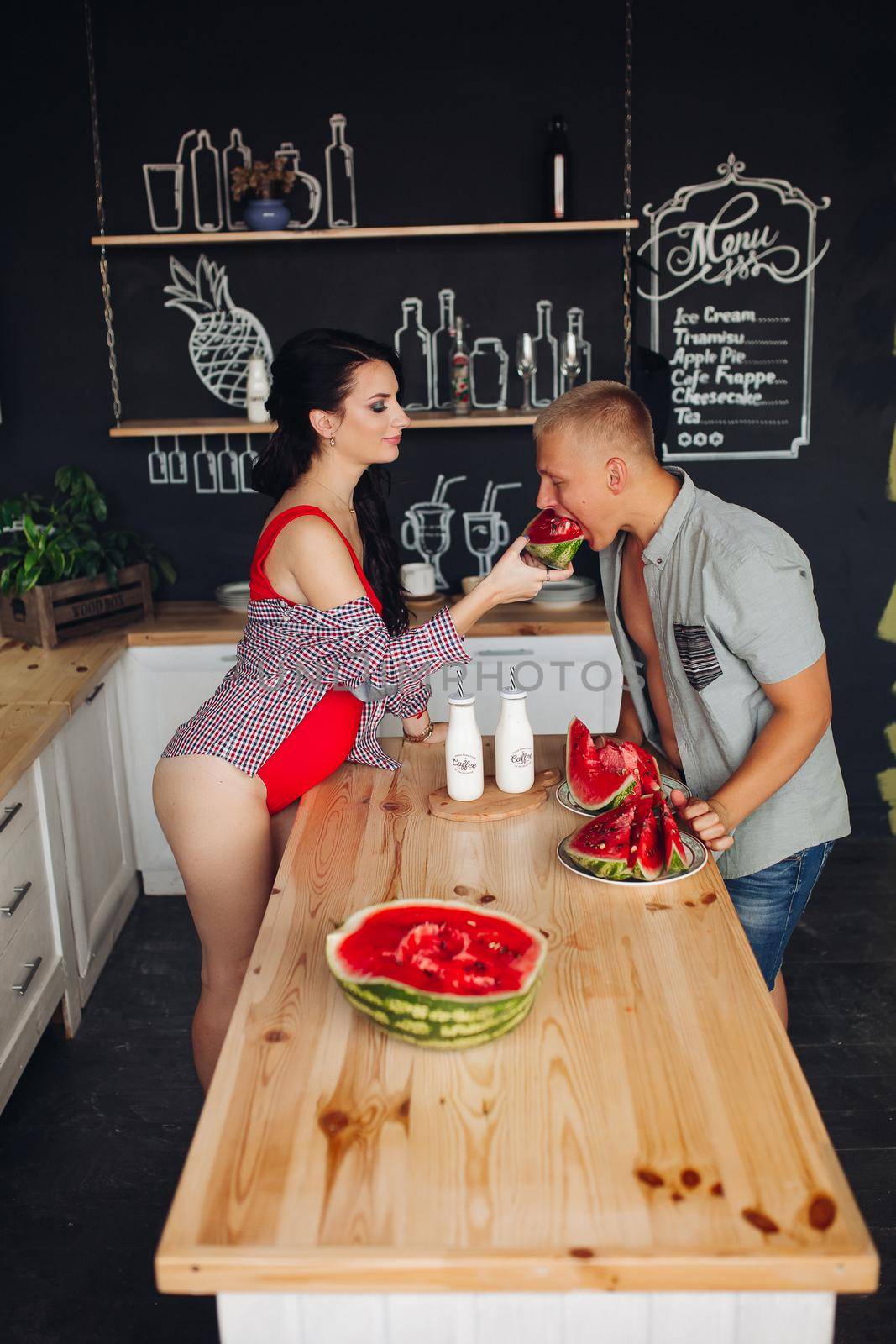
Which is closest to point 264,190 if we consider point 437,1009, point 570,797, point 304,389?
point 304,389

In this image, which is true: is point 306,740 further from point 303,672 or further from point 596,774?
point 596,774

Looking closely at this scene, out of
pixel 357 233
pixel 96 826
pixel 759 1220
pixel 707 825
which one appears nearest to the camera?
pixel 759 1220

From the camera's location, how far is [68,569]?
399 cm

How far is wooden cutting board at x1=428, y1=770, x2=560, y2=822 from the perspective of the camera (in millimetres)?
2236

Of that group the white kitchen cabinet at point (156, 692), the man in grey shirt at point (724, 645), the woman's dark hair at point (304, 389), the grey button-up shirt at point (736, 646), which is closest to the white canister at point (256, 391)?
the white kitchen cabinet at point (156, 692)

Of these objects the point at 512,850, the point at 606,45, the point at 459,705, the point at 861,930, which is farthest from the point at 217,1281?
the point at 606,45

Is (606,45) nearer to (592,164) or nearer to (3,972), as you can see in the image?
(592,164)

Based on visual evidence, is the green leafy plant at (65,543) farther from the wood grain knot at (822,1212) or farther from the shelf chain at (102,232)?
the wood grain knot at (822,1212)

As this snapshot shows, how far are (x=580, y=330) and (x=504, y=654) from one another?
1.31 m

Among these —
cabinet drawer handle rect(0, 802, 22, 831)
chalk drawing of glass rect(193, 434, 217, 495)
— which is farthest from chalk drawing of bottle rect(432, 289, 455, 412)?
cabinet drawer handle rect(0, 802, 22, 831)

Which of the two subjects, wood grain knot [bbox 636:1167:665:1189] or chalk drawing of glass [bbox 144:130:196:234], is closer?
wood grain knot [bbox 636:1167:665:1189]

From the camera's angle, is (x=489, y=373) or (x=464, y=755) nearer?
(x=464, y=755)

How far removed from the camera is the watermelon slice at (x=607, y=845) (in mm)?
Result: 1957

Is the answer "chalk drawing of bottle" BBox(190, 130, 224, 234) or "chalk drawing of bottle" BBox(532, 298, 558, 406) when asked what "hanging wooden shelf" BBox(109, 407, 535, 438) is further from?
"chalk drawing of bottle" BBox(190, 130, 224, 234)
